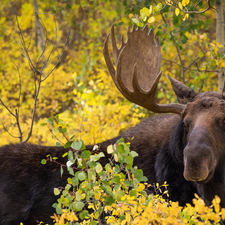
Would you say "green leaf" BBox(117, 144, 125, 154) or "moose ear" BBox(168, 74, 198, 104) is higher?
"moose ear" BBox(168, 74, 198, 104)

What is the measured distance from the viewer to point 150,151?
434 centimetres

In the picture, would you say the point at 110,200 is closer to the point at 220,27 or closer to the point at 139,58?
the point at 139,58

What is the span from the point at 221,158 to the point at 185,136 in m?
0.44

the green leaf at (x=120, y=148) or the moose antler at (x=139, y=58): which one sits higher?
the moose antler at (x=139, y=58)

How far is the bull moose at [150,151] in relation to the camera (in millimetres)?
3592

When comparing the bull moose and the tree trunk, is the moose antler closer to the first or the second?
the bull moose

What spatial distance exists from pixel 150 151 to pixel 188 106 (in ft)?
2.73

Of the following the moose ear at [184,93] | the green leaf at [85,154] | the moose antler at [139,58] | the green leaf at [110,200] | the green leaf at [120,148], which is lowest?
the green leaf at [110,200]

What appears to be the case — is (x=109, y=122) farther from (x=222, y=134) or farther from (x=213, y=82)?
(x=213, y=82)

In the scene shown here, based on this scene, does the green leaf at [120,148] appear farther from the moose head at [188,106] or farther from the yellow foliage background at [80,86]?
the yellow foliage background at [80,86]

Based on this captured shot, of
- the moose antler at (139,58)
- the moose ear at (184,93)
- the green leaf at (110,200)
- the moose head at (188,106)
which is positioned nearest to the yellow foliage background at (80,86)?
the moose antler at (139,58)

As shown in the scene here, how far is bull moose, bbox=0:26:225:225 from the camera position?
11.8 feet

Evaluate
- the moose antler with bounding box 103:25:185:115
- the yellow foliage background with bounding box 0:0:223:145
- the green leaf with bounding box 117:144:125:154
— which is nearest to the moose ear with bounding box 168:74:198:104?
the moose antler with bounding box 103:25:185:115

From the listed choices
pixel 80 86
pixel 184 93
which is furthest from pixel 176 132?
pixel 80 86
